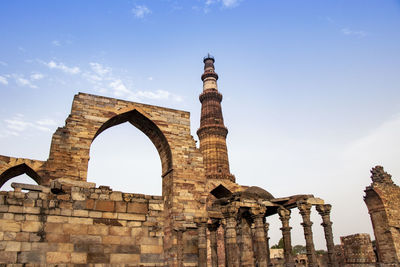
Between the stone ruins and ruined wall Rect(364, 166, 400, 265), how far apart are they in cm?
6

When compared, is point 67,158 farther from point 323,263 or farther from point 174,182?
point 323,263

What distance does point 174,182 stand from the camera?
11.8 meters

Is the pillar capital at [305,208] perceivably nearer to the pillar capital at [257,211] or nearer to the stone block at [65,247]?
the pillar capital at [257,211]

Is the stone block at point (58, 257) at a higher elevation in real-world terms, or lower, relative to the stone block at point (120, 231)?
lower

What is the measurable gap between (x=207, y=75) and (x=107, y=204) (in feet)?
71.9

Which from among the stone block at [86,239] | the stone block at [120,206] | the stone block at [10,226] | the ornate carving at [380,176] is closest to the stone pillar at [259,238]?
the stone block at [120,206]

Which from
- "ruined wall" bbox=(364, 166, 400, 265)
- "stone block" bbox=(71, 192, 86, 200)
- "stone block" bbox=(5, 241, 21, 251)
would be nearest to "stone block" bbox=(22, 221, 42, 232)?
"stone block" bbox=(5, 241, 21, 251)

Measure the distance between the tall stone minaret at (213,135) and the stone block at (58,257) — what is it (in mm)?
15754

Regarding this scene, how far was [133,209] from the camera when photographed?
5895 mm

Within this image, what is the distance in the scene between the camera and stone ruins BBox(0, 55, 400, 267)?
17.0 feet

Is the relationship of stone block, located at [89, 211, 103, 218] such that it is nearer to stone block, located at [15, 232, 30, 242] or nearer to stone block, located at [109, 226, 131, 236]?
stone block, located at [109, 226, 131, 236]

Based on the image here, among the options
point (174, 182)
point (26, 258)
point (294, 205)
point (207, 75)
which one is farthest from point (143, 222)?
point (207, 75)

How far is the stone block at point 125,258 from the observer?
18.0 feet

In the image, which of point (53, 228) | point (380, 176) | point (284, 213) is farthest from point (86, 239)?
point (380, 176)
